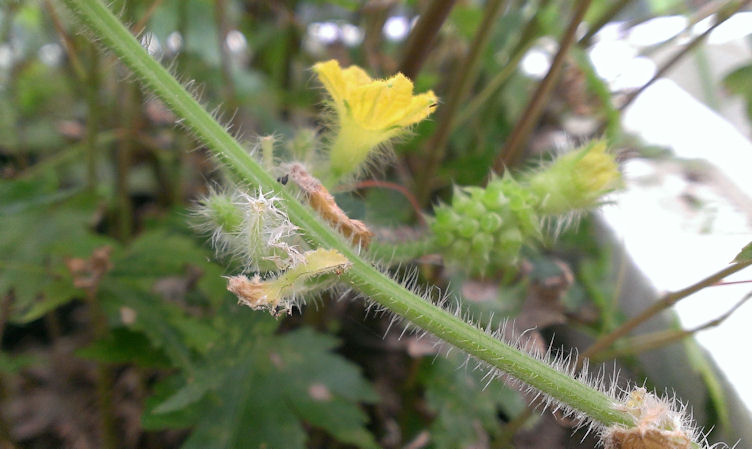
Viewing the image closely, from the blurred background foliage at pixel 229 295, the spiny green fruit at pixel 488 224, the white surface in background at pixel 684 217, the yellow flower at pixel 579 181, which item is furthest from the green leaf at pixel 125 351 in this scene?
the white surface in background at pixel 684 217

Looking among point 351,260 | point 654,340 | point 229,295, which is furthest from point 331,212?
point 654,340

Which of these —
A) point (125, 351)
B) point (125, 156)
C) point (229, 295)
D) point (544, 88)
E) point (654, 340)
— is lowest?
point (125, 351)

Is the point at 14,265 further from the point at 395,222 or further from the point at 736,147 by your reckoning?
the point at 736,147

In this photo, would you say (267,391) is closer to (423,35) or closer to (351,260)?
(351,260)

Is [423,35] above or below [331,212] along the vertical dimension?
above

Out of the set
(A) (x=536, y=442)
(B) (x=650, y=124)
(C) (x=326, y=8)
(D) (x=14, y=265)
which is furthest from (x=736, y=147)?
(D) (x=14, y=265)

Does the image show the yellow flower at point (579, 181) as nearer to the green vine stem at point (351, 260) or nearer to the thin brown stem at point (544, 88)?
the thin brown stem at point (544, 88)
